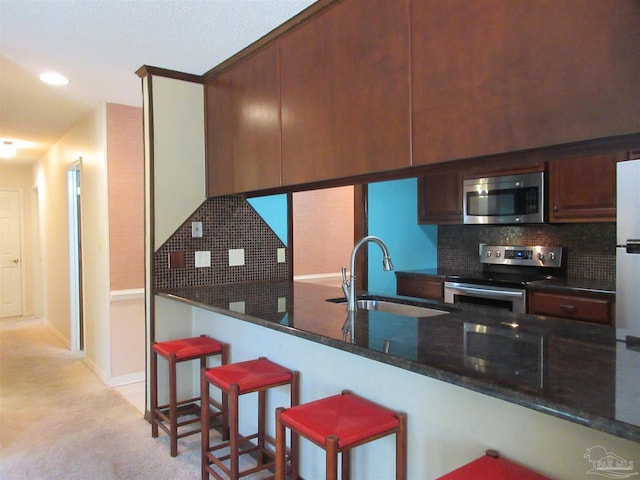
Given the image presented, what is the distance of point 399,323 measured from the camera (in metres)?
1.68

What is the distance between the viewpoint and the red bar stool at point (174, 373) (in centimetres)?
255

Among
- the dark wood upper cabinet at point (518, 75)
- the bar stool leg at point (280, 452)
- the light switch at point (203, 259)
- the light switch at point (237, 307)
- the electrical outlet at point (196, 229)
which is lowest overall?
the bar stool leg at point (280, 452)

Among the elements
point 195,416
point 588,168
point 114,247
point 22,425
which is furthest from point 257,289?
point 588,168

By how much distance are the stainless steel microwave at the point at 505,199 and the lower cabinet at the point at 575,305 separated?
0.63 metres

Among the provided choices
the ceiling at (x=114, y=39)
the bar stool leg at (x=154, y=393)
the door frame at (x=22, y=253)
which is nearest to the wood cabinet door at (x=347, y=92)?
the ceiling at (x=114, y=39)

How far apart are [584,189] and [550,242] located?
24.3 inches

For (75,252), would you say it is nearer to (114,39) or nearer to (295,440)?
(114,39)

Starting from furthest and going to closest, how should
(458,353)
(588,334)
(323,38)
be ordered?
(323,38), (588,334), (458,353)

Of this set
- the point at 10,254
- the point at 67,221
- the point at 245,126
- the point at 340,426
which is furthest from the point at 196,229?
the point at 10,254

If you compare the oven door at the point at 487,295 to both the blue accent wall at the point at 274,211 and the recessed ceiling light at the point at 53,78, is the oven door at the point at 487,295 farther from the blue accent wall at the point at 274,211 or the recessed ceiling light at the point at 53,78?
the recessed ceiling light at the point at 53,78

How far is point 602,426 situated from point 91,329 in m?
4.25

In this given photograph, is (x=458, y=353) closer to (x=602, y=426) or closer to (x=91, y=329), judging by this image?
(x=602, y=426)

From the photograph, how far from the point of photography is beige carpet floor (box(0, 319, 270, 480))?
7.91 ft

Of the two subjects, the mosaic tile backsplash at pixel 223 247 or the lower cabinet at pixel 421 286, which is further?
the lower cabinet at pixel 421 286
